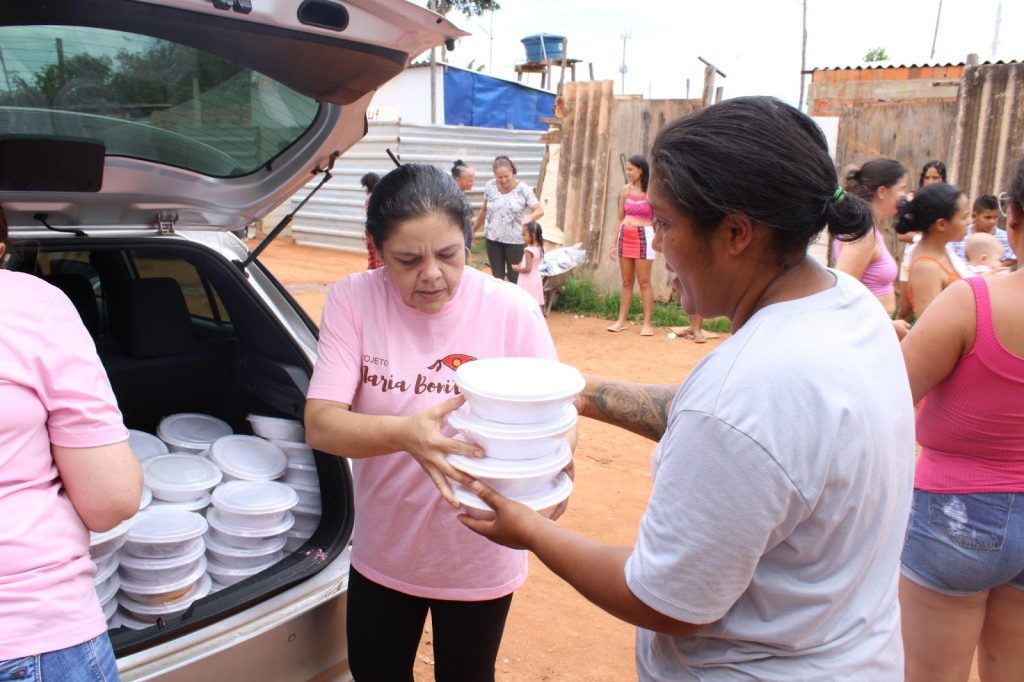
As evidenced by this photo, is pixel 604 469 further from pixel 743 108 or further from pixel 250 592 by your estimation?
pixel 743 108

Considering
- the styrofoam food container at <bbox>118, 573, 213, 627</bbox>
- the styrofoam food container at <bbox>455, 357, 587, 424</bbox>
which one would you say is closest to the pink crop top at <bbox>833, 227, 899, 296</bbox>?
the styrofoam food container at <bbox>455, 357, 587, 424</bbox>

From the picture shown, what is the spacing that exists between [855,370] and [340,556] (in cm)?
165

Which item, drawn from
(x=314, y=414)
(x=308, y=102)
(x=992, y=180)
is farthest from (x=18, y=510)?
(x=992, y=180)

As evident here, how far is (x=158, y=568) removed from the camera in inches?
85.4

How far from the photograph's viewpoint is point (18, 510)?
1.33 meters

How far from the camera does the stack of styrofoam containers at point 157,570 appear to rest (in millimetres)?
2158

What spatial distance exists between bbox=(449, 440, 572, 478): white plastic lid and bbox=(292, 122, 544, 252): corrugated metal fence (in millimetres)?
13395

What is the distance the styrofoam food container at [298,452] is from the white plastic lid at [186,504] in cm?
32

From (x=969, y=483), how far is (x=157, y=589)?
2267 millimetres

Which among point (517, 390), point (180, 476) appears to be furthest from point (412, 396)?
point (180, 476)

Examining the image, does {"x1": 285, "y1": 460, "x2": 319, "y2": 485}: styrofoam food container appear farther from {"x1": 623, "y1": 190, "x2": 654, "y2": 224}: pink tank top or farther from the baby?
{"x1": 623, "y1": 190, "x2": 654, "y2": 224}: pink tank top

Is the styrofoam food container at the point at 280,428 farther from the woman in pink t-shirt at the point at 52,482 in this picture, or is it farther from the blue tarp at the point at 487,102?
the blue tarp at the point at 487,102

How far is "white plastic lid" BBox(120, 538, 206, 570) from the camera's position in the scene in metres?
2.17

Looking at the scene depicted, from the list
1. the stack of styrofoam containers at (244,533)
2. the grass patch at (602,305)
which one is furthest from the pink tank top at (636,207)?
the stack of styrofoam containers at (244,533)
